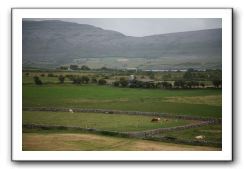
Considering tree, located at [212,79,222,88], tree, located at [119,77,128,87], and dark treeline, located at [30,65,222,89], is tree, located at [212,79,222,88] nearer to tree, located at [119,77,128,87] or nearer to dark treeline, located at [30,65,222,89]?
dark treeline, located at [30,65,222,89]

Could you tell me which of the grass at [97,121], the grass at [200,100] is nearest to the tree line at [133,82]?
the grass at [200,100]

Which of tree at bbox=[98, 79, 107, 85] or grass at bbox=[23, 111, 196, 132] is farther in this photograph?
tree at bbox=[98, 79, 107, 85]

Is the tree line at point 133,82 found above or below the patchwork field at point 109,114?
above

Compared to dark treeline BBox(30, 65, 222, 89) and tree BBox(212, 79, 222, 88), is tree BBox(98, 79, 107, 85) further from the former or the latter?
tree BBox(212, 79, 222, 88)

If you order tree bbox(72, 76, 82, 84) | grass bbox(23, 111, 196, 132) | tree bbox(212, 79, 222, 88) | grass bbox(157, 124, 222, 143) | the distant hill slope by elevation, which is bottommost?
grass bbox(157, 124, 222, 143)

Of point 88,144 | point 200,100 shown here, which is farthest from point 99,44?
point 200,100

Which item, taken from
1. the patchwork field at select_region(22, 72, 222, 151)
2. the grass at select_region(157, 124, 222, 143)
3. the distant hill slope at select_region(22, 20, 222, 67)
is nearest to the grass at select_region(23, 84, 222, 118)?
the patchwork field at select_region(22, 72, 222, 151)

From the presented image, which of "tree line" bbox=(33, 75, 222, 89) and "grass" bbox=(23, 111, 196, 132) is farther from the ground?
"tree line" bbox=(33, 75, 222, 89)

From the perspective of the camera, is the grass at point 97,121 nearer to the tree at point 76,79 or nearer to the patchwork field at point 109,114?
the patchwork field at point 109,114
